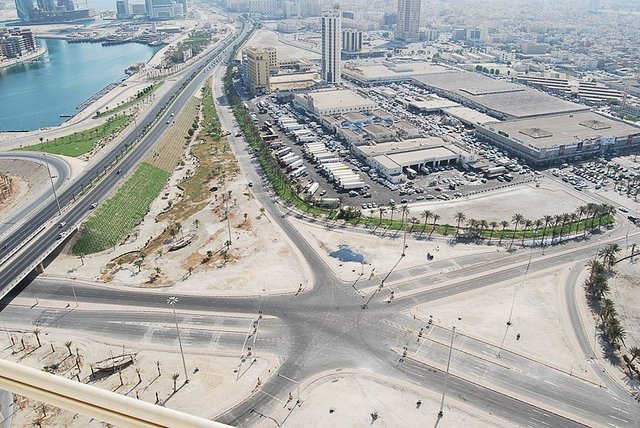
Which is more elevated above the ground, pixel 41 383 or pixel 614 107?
pixel 41 383

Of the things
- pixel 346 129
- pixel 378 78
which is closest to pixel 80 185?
pixel 346 129

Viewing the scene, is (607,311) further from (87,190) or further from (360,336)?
(87,190)

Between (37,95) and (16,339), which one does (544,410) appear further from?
(37,95)

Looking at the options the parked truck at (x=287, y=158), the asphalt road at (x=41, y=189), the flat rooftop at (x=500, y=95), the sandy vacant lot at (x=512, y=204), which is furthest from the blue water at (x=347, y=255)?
the flat rooftop at (x=500, y=95)

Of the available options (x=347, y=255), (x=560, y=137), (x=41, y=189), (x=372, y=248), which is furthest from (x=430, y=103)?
(x=41, y=189)

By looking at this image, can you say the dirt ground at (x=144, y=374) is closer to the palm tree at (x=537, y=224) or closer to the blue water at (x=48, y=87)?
the palm tree at (x=537, y=224)

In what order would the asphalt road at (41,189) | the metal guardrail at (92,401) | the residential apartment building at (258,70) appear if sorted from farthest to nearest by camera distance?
Result: the residential apartment building at (258,70), the asphalt road at (41,189), the metal guardrail at (92,401)
